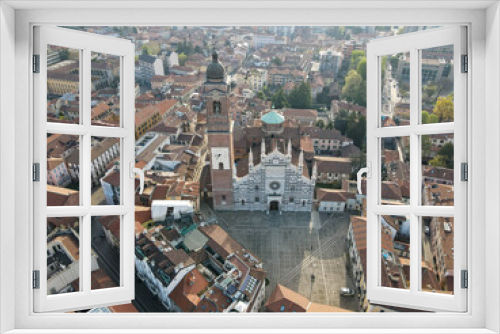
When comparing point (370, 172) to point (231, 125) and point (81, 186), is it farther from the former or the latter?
point (231, 125)

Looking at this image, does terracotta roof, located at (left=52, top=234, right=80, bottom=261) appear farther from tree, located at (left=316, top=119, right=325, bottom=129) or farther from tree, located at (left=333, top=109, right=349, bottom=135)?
tree, located at (left=316, top=119, right=325, bottom=129)

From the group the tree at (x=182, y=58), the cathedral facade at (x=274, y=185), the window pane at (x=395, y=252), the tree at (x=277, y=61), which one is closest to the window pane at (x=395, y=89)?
the window pane at (x=395, y=252)

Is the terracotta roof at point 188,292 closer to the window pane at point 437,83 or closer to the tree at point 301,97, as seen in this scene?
the tree at point 301,97

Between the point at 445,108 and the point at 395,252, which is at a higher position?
the point at 445,108

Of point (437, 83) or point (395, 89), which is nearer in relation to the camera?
point (437, 83)

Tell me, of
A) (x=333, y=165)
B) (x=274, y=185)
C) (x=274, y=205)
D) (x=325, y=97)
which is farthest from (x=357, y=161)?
(x=274, y=205)

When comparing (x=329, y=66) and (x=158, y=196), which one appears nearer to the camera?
(x=158, y=196)

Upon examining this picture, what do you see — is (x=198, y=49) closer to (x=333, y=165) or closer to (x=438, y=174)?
(x=333, y=165)

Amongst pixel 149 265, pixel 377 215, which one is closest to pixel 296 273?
pixel 149 265
